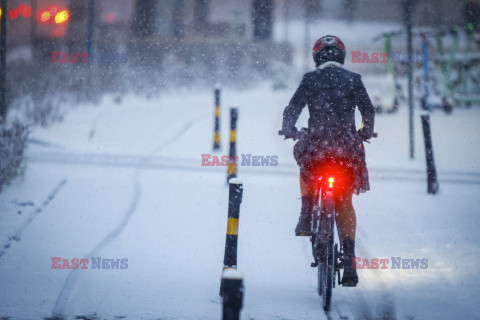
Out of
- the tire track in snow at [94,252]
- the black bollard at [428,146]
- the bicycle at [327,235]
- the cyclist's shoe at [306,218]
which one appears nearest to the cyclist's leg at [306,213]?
the cyclist's shoe at [306,218]

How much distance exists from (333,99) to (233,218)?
119 centimetres

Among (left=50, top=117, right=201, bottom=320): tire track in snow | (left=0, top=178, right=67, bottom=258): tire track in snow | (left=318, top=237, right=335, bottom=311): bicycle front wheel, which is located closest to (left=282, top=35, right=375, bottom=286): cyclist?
(left=318, top=237, right=335, bottom=311): bicycle front wheel

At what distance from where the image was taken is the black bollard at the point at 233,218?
402 centimetres

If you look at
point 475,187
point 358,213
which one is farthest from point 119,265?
point 475,187

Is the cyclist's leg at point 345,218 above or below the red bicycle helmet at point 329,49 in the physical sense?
below

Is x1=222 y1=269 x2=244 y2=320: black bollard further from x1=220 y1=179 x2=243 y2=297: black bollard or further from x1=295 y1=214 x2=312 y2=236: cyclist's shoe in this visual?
x1=295 y1=214 x2=312 y2=236: cyclist's shoe

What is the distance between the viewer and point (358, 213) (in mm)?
6875

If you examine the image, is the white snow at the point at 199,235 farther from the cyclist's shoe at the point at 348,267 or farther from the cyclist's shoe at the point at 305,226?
the cyclist's shoe at the point at 305,226

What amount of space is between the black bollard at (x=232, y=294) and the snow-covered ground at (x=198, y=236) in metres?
1.31

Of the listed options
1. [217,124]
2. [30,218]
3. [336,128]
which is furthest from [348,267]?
[217,124]

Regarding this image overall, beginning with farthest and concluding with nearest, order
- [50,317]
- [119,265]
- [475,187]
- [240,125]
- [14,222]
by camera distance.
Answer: [240,125]
[475,187]
[14,222]
[119,265]
[50,317]

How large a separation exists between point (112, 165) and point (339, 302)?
590 cm

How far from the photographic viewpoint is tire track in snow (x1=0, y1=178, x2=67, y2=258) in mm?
5227

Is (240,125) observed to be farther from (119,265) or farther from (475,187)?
(119,265)
